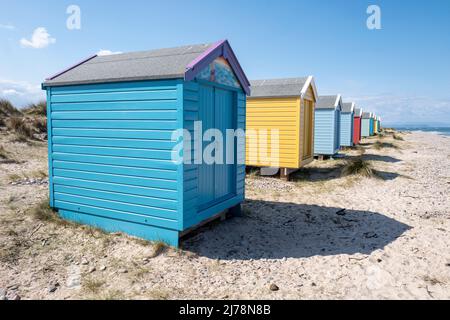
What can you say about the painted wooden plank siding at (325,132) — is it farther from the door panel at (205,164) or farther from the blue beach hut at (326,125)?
the door panel at (205,164)

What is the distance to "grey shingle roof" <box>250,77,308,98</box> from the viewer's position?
35.7ft

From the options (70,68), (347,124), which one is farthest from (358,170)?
(347,124)

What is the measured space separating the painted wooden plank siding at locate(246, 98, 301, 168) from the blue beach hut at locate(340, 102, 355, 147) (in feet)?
38.3

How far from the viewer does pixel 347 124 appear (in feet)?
70.7

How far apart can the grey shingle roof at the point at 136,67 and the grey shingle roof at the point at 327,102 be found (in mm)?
10688

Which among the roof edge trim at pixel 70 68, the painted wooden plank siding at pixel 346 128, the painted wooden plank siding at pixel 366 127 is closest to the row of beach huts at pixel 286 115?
the roof edge trim at pixel 70 68

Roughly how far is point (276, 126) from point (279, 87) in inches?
50.0

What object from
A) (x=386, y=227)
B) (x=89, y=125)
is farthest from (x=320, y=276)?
(x=89, y=125)

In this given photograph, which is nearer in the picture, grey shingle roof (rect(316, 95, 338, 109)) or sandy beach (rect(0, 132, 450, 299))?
sandy beach (rect(0, 132, 450, 299))

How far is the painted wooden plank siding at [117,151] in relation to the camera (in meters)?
5.01

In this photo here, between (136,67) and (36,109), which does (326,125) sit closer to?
(136,67)

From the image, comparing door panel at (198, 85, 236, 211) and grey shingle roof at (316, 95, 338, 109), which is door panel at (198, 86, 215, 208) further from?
grey shingle roof at (316, 95, 338, 109)

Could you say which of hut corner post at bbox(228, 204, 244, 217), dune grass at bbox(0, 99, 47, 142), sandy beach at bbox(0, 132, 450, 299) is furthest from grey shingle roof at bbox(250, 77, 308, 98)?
dune grass at bbox(0, 99, 47, 142)
